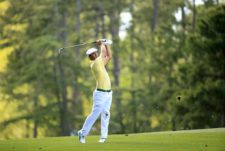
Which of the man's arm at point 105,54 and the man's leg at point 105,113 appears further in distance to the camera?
the man's arm at point 105,54

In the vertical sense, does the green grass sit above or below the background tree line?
below

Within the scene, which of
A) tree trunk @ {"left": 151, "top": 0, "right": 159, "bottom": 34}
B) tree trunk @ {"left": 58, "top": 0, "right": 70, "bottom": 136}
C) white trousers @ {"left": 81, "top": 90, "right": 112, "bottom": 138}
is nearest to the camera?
white trousers @ {"left": 81, "top": 90, "right": 112, "bottom": 138}

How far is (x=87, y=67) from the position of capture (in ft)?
154

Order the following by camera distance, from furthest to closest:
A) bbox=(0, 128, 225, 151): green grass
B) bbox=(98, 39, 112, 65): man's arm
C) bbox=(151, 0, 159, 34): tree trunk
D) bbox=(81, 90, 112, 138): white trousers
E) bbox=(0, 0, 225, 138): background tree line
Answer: bbox=(151, 0, 159, 34): tree trunk
bbox=(0, 0, 225, 138): background tree line
bbox=(98, 39, 112, 65): man's arm
bbox=(81, 90, 112, 138): white trousers
bbox=(0, 128, 225, 151): green grass

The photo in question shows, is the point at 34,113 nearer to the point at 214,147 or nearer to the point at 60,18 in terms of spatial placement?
the point at 60,18

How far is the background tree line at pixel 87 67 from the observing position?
33125 millimetres

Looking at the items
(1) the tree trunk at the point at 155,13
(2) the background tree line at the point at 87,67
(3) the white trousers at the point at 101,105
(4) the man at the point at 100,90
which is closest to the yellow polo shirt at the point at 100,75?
(4) the man at the point at 100,90

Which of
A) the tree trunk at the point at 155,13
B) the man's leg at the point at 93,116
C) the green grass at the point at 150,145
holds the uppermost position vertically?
the tree trunk at the point at 155,13

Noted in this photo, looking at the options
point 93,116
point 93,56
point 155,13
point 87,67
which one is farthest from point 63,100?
point 93,56

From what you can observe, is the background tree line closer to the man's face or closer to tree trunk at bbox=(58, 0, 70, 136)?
tree trunk at bbox=(58, 0, 70, 136)

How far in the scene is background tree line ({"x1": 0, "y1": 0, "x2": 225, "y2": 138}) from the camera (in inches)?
1304

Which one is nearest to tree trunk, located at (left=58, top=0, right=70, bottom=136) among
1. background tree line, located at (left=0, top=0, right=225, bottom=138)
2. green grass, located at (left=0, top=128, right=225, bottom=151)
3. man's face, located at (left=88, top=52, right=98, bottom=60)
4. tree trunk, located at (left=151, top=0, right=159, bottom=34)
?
background tree line, located at (left=0, top=0, right=225, bottom=138)

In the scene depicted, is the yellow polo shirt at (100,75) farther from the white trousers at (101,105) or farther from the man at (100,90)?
the white trousers at (101,105)

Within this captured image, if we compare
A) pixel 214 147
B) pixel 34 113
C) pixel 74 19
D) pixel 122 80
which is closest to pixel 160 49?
pixel 34 113
